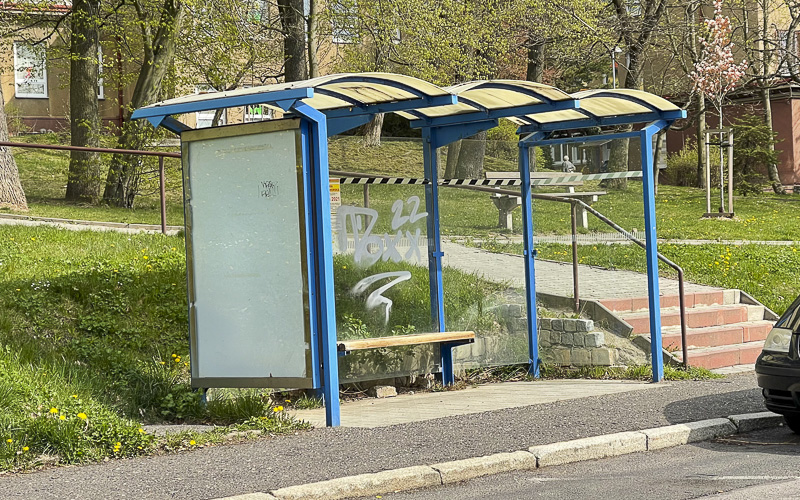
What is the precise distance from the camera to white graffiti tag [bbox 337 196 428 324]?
998 centimetres

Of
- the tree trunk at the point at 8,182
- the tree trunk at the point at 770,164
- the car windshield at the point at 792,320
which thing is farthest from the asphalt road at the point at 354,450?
the tree trunk at the point at 770,164

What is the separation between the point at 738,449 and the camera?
761 cm

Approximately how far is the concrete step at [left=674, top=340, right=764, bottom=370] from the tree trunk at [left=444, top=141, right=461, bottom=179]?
3.43m

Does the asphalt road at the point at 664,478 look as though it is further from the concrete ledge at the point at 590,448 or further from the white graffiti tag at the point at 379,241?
the white graffiti tag at the point at 379,241

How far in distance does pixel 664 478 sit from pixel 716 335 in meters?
6.17

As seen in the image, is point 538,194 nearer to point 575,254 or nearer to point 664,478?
point 575,254

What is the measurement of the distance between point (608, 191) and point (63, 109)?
32.4 metres

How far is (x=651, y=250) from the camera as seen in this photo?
35.2 feet

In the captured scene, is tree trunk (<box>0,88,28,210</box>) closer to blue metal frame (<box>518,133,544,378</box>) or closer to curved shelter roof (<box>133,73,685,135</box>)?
curved shelter roof (<box>133,73,685,135</box>)

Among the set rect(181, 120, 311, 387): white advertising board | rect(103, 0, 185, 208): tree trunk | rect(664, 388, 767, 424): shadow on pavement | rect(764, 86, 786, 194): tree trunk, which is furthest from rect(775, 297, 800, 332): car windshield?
rect(764, 86, 786, 194): tree trunk

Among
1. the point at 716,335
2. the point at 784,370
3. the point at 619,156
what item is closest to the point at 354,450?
the point at 784,370

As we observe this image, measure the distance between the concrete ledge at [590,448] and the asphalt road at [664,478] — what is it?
0.24ft

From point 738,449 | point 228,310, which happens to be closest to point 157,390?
point 228,310

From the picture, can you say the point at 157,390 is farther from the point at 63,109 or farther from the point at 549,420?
the point at 63,109
